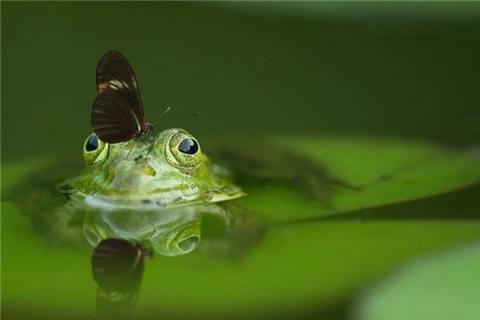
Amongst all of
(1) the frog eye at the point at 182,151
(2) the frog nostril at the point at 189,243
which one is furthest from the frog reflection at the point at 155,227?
(1) the frog eye at the point at 182,151

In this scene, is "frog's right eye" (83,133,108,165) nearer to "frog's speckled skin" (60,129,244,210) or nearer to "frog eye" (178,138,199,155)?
"frog's speckled skin" (60,129,244,210)

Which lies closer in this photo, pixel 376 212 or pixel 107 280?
pixel 107 280

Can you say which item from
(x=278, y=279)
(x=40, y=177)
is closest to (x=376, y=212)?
(x=278, y=279)

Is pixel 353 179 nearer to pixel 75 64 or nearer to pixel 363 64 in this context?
pixel 363 64

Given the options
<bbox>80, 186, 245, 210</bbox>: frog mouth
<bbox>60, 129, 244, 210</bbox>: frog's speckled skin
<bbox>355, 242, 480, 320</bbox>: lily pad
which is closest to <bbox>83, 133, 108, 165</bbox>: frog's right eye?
<bbox>60, 129, 244, 210</bbox>: frog's speckled skin

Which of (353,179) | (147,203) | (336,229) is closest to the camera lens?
(336,229)

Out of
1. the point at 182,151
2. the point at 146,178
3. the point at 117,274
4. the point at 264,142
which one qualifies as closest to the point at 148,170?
the point at 146,178

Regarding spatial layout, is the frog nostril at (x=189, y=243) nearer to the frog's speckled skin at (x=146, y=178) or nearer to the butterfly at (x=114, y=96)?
the frog's speckled skin at (x=146, y=178)
